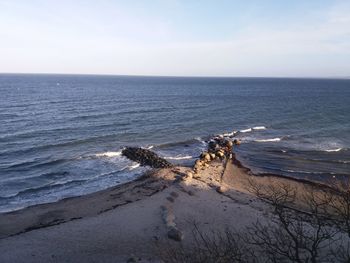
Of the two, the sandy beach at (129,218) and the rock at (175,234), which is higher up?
the rock at (175,234)

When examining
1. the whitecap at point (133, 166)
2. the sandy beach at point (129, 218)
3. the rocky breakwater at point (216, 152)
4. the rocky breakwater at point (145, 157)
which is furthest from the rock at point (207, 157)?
the whitecap at point (133, 166)

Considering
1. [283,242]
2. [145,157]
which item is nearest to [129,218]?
[283,242]

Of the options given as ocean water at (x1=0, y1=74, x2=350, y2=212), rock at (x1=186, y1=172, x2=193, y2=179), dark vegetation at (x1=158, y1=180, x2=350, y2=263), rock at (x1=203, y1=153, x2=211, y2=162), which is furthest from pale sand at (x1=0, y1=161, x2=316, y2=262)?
rock at (x1=203, y1=153, x2=211, y2=162)

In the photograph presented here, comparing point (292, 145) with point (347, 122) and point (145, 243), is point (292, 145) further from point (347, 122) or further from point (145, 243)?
point (145, 243)

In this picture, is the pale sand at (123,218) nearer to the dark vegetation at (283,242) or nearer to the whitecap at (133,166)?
the dark vegetation at (283,242)

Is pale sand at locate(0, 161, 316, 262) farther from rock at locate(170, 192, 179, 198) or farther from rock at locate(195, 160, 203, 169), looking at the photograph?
rock at locate(195, 160, 203, 169)

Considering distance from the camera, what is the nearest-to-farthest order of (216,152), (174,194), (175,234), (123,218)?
(175,234)
(123,218)
(174,194)
(216,152)

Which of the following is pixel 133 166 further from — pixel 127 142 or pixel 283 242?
pixel 283 242
